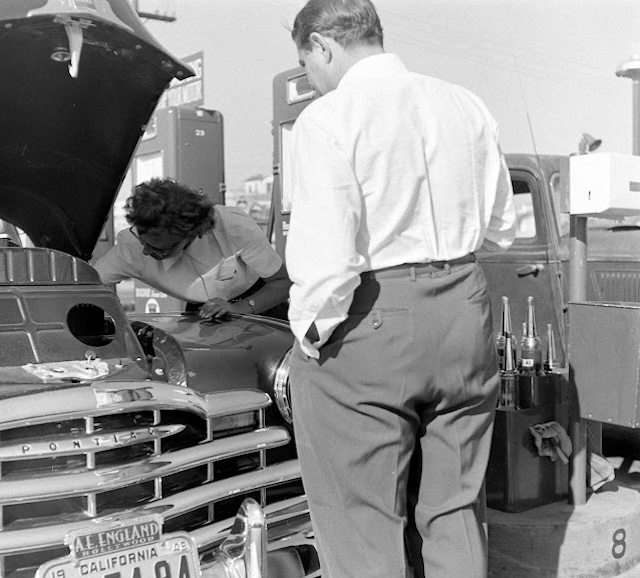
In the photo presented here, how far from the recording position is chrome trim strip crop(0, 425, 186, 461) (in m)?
1.78

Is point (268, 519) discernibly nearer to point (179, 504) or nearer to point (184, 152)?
point (179, 504)

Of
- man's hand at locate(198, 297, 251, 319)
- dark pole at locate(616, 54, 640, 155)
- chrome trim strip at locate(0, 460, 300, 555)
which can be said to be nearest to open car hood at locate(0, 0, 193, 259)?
man's hand at locate(198, 297, 251, 319)

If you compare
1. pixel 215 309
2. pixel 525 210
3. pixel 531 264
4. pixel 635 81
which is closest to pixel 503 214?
pixel 215 309

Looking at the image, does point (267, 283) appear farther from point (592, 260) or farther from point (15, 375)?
point (592, 260)

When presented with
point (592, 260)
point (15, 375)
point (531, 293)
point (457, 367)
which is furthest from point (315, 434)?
point (592, 260)

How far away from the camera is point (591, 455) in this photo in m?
3.27

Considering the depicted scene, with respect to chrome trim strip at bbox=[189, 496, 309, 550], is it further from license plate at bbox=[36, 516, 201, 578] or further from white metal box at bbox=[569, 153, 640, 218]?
white metal box at bbox=[569, 153, 640, 218]

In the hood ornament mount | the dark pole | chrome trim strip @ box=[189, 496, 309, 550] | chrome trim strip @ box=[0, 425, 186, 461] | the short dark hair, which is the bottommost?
chrome trim strip @ box=[189, 496, 309, 550]

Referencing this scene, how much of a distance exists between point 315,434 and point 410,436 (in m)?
0.22

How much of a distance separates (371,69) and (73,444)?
3.67 feet

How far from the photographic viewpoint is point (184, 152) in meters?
7.09

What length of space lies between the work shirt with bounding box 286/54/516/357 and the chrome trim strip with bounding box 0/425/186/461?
533 mm

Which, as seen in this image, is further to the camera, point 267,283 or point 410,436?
point 267,283

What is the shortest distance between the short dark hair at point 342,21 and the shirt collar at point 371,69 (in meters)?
0.05
